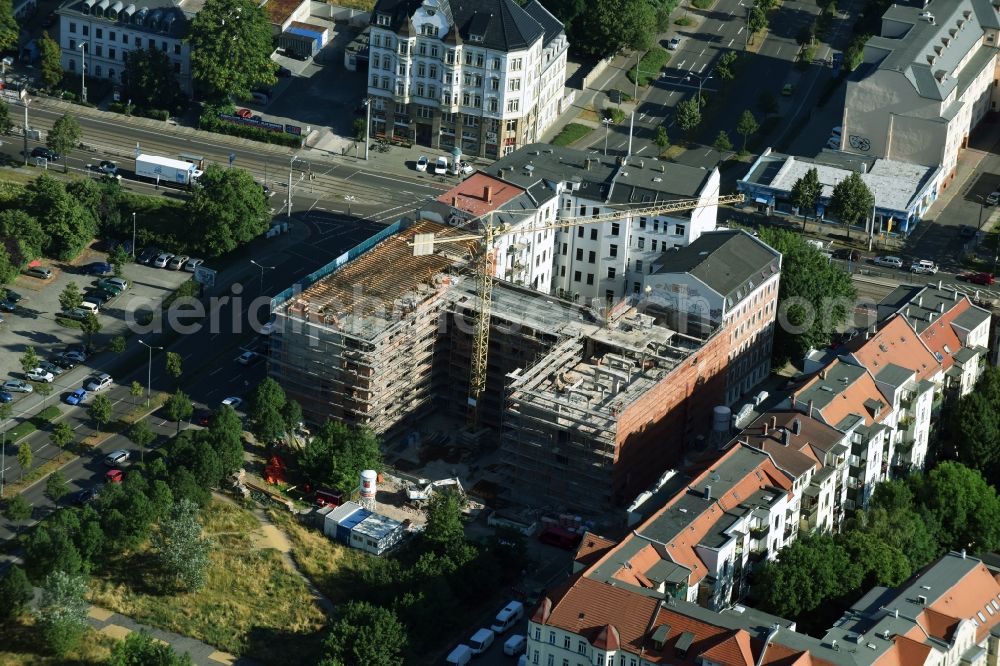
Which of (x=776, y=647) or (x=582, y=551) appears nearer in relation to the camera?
(x=776, y=647)

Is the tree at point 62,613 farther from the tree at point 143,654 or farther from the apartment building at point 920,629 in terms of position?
the apartment building at point 920,629

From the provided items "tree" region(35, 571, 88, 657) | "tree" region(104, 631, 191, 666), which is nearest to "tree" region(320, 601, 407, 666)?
"tree" region(104, 631, 191, 666)

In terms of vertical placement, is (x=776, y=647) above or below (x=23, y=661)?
above

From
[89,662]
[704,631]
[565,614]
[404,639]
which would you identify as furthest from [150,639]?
[704,631]

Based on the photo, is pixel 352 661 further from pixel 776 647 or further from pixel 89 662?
pixel 776 647

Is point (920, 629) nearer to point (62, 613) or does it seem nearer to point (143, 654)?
point (143, 654)
